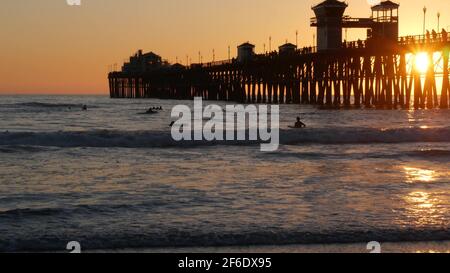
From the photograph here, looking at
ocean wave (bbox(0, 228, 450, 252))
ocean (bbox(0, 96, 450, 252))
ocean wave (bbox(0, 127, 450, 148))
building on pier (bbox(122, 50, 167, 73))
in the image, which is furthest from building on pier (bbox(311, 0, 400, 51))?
building on pier (bbox(122, 50, 167, 73))

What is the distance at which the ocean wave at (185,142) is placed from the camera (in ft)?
96.1

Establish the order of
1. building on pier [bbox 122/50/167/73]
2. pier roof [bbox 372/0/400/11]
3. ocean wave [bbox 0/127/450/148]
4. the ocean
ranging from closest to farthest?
the ocean
ocean wave [bbox 0/127/450/148]
pier roof [bbox 372/0/400/11]
building on pier [bbox 122/50/167/73]

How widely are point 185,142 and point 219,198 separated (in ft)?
54.4

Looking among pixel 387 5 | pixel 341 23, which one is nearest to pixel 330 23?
pixel 341 23

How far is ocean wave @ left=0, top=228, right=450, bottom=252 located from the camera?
9648mm

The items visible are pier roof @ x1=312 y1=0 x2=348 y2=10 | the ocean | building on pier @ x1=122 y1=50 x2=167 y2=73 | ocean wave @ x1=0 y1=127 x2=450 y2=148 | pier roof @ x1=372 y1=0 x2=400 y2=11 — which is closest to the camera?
the ocean

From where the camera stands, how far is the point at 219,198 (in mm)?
13508

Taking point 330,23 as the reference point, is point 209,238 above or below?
below

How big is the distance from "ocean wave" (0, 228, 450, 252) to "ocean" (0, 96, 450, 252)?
0.05 feet

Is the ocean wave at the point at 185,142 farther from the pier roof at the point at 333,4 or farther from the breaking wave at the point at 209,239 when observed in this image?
the pier roof at the point at 333,4

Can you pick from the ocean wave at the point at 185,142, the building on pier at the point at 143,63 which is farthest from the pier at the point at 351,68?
the building on pier at the point at 143,63

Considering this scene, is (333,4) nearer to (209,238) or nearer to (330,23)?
(330,23)

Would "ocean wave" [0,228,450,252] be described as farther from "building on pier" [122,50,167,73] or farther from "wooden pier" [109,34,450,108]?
"building on pier" [122,50,167,73]

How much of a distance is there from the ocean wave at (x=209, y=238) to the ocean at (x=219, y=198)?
1 centimetres
